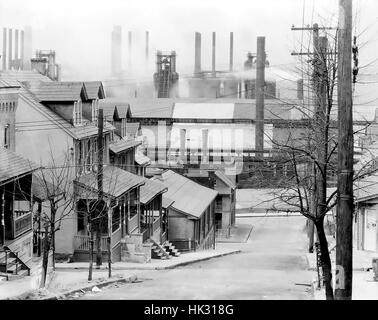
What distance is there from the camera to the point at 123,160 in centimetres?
4484

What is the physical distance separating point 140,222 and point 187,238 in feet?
22.3

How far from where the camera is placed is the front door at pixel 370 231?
109ft

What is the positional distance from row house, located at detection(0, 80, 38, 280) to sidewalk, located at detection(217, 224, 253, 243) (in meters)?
28.7

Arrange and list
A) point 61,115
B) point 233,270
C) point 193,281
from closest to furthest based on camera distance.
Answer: point 193,281 → point 233,270 → point 61,115

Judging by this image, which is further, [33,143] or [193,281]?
[33,143]

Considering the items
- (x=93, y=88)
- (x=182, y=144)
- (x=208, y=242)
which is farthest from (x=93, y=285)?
(x=182, y=144)

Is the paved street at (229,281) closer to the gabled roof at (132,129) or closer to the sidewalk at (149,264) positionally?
the sidewalk at (149,264)

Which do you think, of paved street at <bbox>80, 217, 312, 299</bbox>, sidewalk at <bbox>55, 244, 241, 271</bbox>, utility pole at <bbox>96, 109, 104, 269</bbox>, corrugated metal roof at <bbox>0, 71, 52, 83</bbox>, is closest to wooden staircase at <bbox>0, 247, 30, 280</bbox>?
paved street at <bbox>80, 217, 312, 299</bbox>

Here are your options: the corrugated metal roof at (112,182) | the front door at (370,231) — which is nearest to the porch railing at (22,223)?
the corrugated metal roof at (112,182)

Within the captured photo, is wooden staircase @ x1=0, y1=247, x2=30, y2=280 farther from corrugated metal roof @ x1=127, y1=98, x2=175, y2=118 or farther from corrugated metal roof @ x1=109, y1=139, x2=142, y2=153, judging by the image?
corrugated metal roof @ x1=127, y1=98, x2=175, y2=118

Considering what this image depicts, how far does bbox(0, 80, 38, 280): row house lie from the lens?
24031 mm
